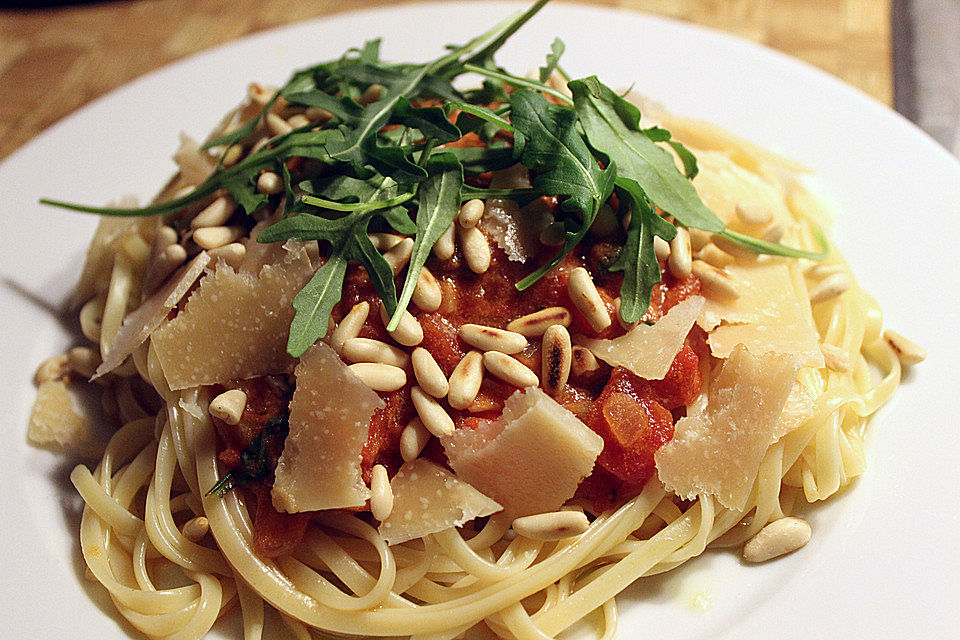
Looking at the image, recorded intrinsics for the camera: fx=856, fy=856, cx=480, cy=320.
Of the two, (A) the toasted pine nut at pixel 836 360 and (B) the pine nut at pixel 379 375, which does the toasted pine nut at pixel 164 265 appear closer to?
(B) the pine nut at pixel 379 375

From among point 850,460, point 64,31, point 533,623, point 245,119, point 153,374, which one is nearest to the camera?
point 533,623

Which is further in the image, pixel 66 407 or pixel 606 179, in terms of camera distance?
pixel 66 407

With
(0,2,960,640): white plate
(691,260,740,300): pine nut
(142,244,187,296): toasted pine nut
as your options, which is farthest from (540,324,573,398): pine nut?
(142,244,187,296): toasted pine nut

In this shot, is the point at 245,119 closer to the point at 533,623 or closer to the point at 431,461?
the point at 431,461

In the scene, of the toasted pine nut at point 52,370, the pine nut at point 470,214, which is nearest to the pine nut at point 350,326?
the pine nut at point 470,214

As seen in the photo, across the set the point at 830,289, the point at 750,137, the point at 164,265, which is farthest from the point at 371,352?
the point at 750,137

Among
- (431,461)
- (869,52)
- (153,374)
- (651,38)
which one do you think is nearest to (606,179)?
(431,461)
